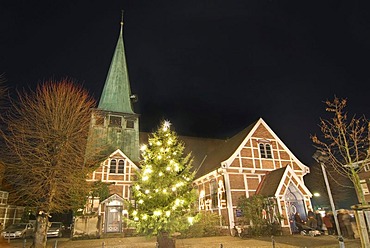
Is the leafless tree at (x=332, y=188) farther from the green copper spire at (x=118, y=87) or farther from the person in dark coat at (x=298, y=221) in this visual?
the green copper spire at (x=118, y=87)

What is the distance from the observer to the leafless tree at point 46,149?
48.2ft

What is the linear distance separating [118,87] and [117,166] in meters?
14.0

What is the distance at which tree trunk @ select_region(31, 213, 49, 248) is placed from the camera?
13.6 metres

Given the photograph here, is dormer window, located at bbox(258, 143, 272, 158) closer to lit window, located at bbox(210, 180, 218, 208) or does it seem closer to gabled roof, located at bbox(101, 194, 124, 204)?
lit window, located at bbox(210, 180, 218, 208)

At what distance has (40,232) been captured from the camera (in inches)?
551

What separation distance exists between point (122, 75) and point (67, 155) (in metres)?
22.3

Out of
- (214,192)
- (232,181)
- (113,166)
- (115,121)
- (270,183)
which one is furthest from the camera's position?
(115,121)

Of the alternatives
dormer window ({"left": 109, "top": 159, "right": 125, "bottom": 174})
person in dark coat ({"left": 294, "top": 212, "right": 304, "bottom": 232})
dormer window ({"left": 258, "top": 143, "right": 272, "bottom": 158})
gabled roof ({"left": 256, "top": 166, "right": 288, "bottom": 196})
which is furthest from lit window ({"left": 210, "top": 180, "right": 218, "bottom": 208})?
dormer window ({"left": 109, "top": 159, "right": 125, "bottom": 174})

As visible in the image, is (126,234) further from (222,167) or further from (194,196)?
(194,196)

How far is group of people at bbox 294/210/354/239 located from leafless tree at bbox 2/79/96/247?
15.9 meters

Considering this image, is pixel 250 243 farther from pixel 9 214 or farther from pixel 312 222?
pixel 9 214

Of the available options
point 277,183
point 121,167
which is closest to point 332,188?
point 277,183

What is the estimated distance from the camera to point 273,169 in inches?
862

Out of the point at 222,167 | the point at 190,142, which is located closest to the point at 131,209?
the point at 222,167
